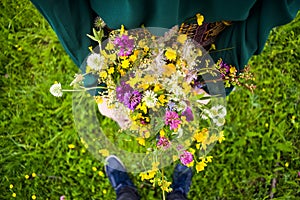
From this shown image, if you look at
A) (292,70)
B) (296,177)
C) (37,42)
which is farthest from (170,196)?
(37,42)

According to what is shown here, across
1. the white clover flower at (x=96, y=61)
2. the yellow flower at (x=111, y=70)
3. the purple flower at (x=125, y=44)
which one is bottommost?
the yellow flower at (x=111, y=70)

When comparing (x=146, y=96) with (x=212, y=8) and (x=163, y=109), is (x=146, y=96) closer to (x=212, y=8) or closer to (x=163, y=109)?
(x=163, y=109)

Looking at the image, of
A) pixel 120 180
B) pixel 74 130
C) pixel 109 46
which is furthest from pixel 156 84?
pixel 74 130

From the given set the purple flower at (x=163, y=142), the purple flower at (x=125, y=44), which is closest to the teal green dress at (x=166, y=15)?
the purple flower at (x=125, y=44)

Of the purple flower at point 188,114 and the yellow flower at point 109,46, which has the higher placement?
the yellow flower at point 109,46

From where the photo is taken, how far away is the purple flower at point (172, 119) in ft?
2.86

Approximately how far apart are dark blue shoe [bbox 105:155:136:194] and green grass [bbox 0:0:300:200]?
0.19ft

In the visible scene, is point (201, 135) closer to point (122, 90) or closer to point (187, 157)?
point (187, 157)

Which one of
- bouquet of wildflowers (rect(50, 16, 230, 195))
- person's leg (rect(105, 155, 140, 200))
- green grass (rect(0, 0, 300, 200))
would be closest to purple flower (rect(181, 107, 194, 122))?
bouquet of wildflowers (rect(50, 16, 230, 195))

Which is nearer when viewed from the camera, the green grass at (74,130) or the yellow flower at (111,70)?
the yellow flower at (111,70)

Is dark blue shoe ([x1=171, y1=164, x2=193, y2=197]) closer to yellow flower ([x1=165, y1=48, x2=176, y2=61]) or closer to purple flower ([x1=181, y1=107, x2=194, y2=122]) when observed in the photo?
purple flower ([x1=181, y1=107, x2=194, y2=122])

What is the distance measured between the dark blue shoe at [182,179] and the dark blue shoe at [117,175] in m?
0.21

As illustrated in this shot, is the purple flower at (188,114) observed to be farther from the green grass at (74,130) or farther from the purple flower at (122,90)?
the green grass at (74,130)

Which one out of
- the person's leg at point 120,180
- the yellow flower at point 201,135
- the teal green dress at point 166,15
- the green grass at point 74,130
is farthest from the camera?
the green grass at point 74,130
